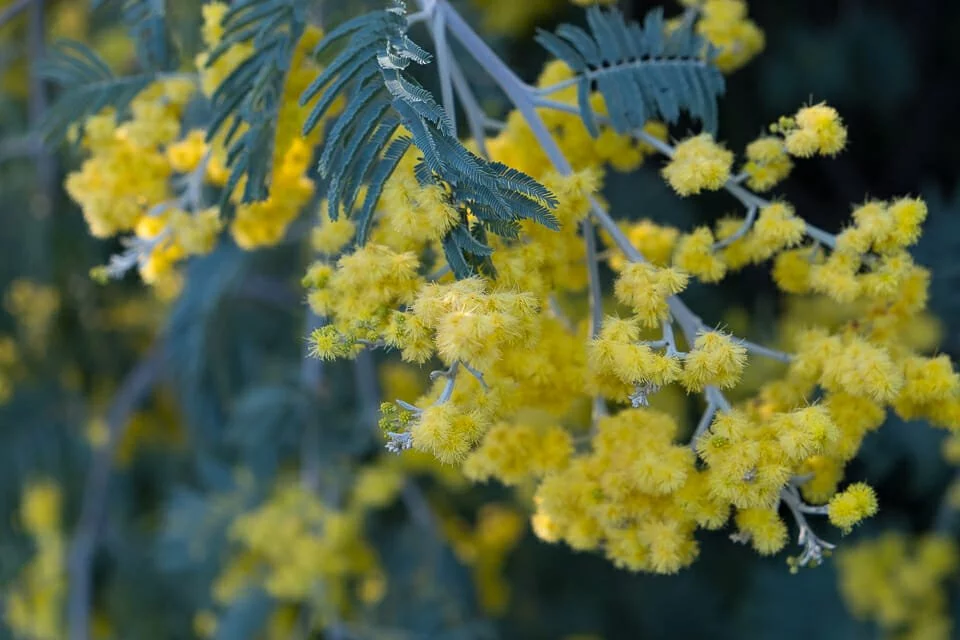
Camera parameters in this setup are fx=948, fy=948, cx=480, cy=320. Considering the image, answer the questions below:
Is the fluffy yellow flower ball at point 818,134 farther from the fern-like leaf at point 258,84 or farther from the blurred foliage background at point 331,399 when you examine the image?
the blurred foliage background at point 331,399

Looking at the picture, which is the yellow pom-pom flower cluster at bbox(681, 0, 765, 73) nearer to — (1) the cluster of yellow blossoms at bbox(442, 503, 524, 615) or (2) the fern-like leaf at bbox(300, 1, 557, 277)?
(2) the fern-like leaf at bbox(300, 1, 557, 277)

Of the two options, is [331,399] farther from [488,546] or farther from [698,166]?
[698,166]

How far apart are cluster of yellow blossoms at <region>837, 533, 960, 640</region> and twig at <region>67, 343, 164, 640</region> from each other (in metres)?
2.99

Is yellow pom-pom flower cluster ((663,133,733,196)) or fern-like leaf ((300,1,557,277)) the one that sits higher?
fern-like leaf ((300,1,557,277))

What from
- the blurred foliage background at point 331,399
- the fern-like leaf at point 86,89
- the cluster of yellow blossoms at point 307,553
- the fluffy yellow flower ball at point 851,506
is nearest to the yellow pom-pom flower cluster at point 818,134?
the fluffy yellow flower ball at point 851,506

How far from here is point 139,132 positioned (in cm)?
202

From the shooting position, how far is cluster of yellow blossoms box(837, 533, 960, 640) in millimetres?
3527

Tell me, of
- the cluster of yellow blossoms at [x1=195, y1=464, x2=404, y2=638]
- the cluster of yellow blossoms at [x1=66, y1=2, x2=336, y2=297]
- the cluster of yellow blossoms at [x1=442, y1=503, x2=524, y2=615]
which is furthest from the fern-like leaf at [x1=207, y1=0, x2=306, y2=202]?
the cluster of yellow blossoms at [x1=442, y1=503, x2=524, y2=615]

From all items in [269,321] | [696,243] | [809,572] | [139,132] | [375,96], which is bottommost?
[809,572]

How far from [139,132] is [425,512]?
1868mm

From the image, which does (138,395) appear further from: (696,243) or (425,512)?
(696,243)

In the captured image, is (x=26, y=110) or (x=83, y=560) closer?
(x=83, y=560)

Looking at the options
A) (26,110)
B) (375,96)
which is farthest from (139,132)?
(26,110)

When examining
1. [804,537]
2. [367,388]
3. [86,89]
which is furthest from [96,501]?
[804,537]
